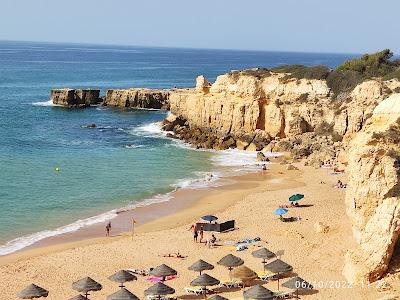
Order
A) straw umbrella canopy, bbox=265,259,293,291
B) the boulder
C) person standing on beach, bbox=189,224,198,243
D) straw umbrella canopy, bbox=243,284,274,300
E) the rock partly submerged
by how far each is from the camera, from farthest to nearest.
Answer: the rock partly submerged → person standing on beach, bbox=189,224,198,243 → the boulder → straw umbrella canopy, bbox=265,259,293,291 → straw umbrella canopy, bbox=243,284,274,300

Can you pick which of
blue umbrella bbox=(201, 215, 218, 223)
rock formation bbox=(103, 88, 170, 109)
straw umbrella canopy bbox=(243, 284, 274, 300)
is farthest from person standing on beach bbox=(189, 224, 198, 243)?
rock formation bbox=(103, 88, 170, 109)

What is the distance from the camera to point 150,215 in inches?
1341

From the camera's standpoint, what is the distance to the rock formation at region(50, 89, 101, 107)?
83750mm

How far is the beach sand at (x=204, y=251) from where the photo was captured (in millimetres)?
22375

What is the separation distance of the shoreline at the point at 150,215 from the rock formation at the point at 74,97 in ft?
150

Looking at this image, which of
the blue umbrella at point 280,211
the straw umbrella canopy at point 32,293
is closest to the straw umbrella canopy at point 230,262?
the straw umbrella canopy at point 32,293

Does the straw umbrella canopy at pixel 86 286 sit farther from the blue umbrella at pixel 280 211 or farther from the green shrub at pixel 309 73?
the green shrub at pixel 309 73

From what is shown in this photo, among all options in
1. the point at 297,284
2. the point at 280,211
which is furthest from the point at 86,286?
the point at 280,211

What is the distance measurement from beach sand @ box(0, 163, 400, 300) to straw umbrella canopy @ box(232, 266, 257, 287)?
2.53 feet

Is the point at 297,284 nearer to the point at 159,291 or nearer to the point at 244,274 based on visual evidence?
the point at 244,274

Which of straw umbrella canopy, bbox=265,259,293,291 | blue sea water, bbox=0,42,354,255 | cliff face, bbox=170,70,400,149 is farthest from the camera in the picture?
cliff face, bbox=170,70,400,149

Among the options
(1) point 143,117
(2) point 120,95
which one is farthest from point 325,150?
(2) point 120,95

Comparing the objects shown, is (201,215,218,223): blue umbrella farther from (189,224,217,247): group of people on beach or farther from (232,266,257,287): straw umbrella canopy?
(232,266,257,287): straw umbrella canopy

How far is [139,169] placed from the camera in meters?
45.4
